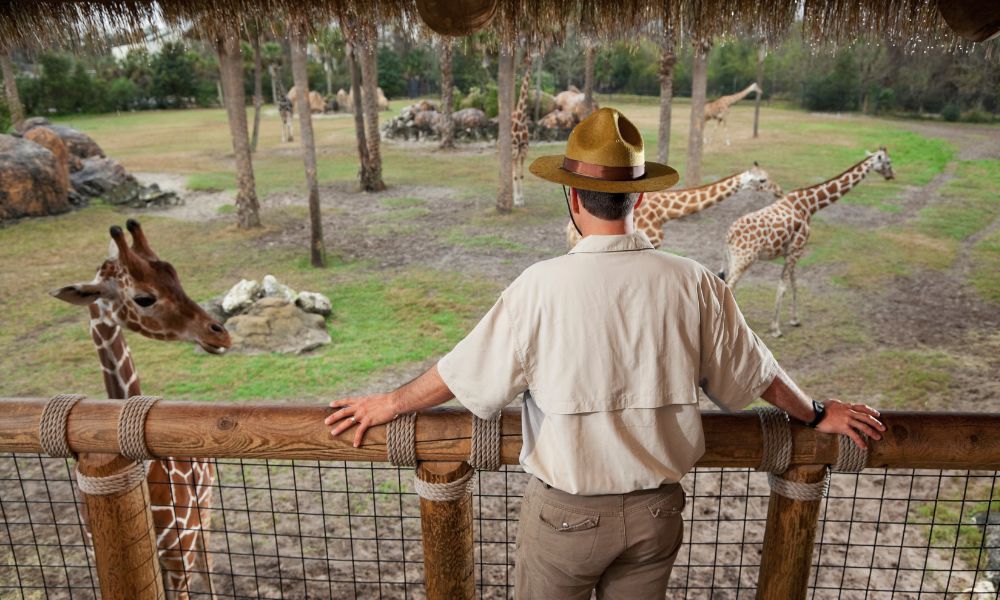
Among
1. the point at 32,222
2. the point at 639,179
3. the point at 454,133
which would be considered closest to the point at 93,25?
the point at 639,179

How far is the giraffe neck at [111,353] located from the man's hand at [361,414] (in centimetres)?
172

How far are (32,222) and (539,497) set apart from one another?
1218 centimetres

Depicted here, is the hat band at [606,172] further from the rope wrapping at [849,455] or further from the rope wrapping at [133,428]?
the rope wrapping at [133,428]

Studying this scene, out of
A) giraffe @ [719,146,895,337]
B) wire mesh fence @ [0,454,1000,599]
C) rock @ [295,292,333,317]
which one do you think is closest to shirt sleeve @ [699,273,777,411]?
wire mesh fence @ [0,454,1000,599]

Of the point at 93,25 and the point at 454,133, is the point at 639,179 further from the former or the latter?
the point at 454,133

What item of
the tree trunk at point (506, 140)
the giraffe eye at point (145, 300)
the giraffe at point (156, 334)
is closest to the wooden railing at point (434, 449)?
the giraffe at point (156, 334)

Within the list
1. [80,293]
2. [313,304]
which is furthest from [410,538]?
[313,304]

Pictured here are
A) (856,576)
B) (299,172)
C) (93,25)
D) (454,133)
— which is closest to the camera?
(93,25)

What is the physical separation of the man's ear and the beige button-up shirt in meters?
2.07

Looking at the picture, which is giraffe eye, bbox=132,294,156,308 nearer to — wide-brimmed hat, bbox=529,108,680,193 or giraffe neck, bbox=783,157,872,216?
wide-brimmed hat, bbox=529,108,680,193

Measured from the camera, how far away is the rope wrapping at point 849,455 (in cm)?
168

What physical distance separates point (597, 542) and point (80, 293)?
2.38 meters

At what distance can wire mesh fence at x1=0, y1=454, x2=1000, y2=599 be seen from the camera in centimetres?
348

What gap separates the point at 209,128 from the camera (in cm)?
2325
